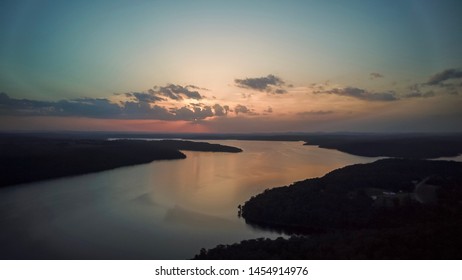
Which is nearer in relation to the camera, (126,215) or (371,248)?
(371,248)

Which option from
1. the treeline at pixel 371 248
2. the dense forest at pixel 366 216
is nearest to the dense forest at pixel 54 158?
the dense forest at pixel 366 216

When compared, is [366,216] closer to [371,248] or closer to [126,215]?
[371,248]

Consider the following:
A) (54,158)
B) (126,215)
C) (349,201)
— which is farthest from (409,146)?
(54,158)

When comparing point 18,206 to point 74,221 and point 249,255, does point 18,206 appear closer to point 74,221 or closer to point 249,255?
point 74,221

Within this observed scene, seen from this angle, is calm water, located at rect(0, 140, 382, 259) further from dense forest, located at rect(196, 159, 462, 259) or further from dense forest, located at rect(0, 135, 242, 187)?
dense forest, located at rect(196, 159, 462, 259)

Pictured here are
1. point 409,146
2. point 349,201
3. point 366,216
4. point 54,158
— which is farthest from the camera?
point 54,158

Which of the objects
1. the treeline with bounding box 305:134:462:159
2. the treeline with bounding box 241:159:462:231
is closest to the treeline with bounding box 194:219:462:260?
the treeline with bounding box 241:159:462:231
